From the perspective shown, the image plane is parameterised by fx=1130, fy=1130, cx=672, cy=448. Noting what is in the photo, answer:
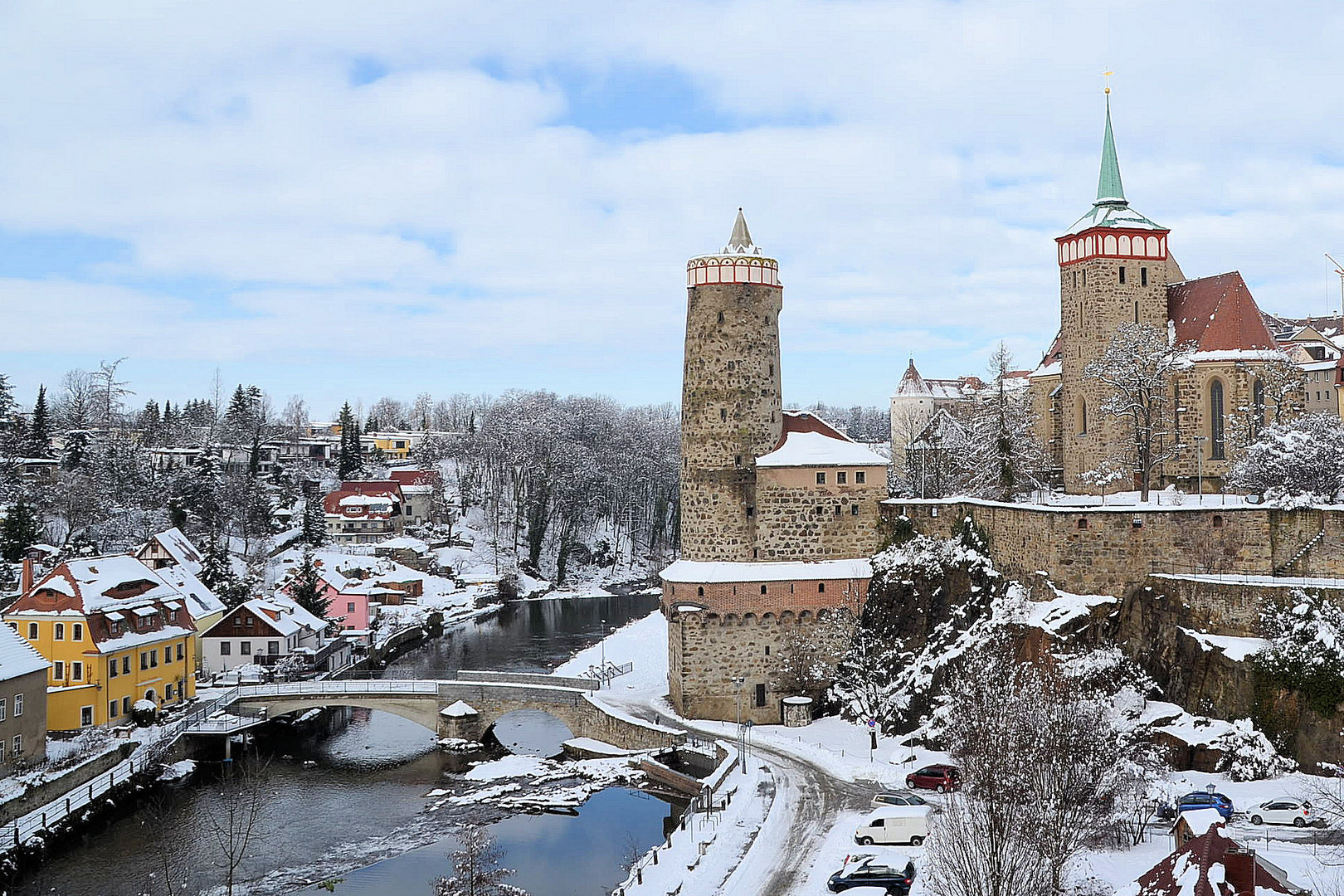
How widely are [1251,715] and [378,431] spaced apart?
16208cm

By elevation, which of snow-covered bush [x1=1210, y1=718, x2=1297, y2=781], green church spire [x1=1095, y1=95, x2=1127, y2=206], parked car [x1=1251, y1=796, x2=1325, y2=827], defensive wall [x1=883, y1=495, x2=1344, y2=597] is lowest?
parked car [x1=1251, y1=796, x2=1325, y2=827]

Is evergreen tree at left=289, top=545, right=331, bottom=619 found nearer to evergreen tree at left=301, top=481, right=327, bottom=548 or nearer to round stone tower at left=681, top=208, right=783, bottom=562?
evergreen tree at left=301, top=481, right=327, bottom=548

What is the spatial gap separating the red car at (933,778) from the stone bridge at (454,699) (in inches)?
574

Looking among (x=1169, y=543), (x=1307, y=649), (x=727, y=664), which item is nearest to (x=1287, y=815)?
(x=1307, y=649)

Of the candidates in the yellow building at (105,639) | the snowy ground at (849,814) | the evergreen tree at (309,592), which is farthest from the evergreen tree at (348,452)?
the snowy ground at (849,814)

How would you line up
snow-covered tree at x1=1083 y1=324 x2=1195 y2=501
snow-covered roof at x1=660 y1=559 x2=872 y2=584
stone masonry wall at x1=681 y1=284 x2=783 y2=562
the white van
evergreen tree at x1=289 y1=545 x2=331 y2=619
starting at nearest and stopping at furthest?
the white van < snow-covered roof at x1=660 y1=559 x2=872 y2=584 < snow-covered tree at x1=1083 y1=324 x2=1195 y2=501 < stone masonry wall at x1=681 y1=284 x2=783 y2=562 < evergreen tree at x1=289 y1=545 x2=331 y2=619

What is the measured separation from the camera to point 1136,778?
24.5 meters

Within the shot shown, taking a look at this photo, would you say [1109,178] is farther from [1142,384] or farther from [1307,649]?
[1307,649]

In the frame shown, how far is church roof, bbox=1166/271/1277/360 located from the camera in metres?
43.6

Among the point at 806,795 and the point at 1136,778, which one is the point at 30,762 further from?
the point at 1136,778

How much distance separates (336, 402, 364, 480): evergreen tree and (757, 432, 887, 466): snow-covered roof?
280 feet

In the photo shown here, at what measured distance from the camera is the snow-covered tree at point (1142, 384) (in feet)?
139

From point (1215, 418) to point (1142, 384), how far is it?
4937mm

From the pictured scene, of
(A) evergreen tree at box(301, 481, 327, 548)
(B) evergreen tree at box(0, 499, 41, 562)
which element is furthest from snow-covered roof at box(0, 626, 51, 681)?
(A) evergreen tree at box(301, 481, 327, 548)
